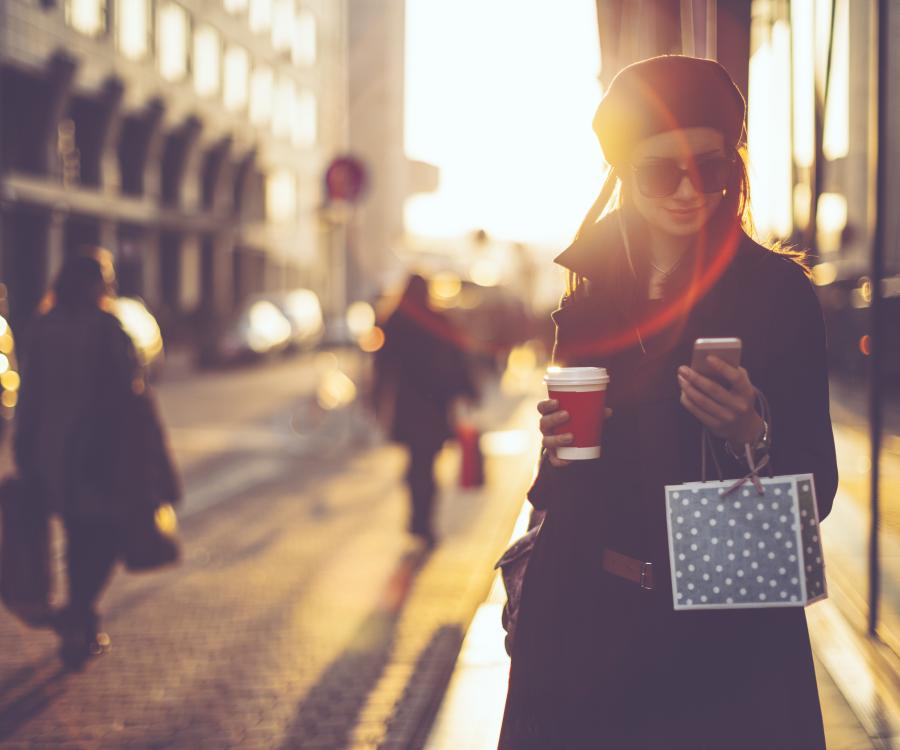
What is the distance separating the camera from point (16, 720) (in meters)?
4.48

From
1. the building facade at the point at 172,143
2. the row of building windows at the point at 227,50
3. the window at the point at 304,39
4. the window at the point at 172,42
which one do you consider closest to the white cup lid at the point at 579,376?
the building facade at the point at 172,143

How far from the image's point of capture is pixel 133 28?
1398 inches

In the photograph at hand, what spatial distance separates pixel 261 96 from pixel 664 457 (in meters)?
48.4

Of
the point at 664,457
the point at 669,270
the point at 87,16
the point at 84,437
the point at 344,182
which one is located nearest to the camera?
the point at 664,457

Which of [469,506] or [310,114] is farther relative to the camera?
[310,114]

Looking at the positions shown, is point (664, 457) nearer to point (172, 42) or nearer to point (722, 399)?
point (722, 399)

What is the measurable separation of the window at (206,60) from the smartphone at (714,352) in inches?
1643

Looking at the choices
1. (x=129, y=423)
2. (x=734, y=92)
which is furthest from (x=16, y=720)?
(x=734, y=92)

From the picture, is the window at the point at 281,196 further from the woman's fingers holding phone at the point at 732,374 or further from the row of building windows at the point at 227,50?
the woman's fingers holding phone at the point at 732,374

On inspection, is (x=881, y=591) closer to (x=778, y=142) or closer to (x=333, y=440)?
(x=778, y=142)

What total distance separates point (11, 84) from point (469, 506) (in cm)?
2474

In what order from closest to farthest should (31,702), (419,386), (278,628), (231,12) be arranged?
(31,702) < (278,628) < (419,386) < (231,12)

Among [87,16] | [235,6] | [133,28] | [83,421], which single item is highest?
[235,6]

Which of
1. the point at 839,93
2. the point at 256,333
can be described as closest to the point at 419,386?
the point at 839,93
